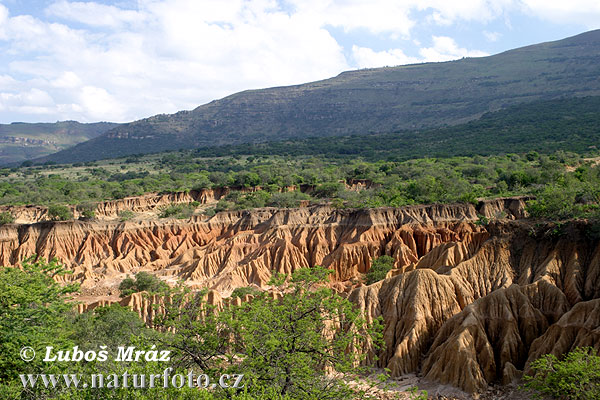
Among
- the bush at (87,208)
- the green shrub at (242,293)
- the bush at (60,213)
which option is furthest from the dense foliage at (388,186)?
the green shrub at (242,293)

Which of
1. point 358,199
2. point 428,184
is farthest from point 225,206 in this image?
point 428,184

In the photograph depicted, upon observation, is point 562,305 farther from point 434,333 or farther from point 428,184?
point 428,184

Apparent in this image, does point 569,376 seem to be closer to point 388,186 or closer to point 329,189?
point 388,186

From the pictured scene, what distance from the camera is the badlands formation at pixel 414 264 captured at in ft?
79.2

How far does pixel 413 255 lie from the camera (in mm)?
42125

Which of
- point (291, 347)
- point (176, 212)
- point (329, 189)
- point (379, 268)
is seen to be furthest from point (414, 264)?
point (176, 212)

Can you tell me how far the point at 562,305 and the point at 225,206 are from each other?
48445mm

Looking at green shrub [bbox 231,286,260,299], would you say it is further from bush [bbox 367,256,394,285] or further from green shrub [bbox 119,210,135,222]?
green shrub [bbox 119,210,135,222]

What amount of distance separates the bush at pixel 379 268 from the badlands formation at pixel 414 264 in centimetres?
94

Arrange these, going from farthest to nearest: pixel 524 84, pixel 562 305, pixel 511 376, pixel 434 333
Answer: pixel 524 84 → pixel 434 333 → pixel 562 305 → pixel 511 376

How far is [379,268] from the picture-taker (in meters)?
39.7

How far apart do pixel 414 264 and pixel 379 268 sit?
113 inches

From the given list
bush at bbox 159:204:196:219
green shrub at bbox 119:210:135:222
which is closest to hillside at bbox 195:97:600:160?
bush at bbox 159:204:196:219

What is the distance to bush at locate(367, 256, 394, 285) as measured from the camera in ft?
125
